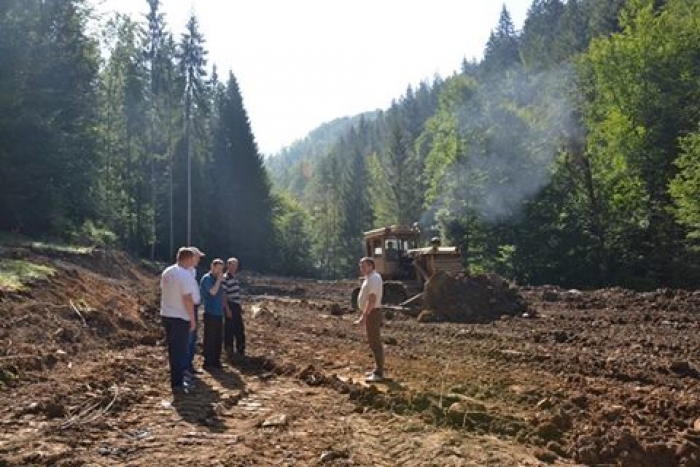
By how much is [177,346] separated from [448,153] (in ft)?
122

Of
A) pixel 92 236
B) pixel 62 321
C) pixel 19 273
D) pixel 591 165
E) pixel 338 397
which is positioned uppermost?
pixel 591 165

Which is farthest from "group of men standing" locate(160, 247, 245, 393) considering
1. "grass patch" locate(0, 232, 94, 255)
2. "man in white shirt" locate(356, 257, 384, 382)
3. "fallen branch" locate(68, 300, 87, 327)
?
"grass patch" locate(0, 232, 94, 255)

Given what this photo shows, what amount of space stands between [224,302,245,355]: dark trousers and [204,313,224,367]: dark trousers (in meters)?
1.05

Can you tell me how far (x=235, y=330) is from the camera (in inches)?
443

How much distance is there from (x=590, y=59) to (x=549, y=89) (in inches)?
249

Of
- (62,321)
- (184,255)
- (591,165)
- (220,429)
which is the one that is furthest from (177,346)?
(591,165)

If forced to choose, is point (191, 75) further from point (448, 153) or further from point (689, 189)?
point (689, 189)

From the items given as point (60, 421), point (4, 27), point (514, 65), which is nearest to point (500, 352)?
point (60, 421)

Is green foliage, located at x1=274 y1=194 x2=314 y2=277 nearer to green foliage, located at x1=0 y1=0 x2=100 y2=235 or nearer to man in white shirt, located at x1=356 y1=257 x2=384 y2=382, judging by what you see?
green foliage, located at x1=0 y1=0 x2=100 y2=235

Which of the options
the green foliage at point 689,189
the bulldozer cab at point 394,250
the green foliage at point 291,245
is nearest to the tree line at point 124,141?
the green foliage at point 291,245

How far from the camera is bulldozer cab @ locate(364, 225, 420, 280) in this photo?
856 inches

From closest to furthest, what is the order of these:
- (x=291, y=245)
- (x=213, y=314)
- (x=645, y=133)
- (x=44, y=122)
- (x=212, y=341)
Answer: (x=212, y=341) < (x=213, y=314) < (x=44, y=122) < (x=645, y=133) < (x=291, y=245)

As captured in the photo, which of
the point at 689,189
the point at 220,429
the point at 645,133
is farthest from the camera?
the point at 645,133

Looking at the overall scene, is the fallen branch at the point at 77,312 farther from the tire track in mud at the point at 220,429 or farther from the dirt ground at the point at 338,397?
the tire track in mud at the point at 220,429
